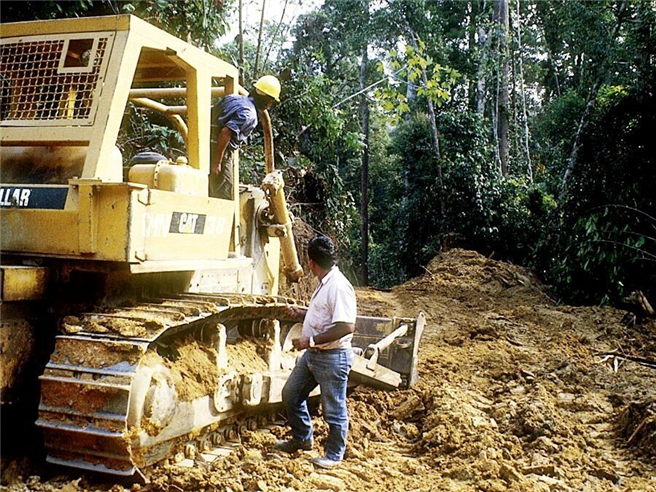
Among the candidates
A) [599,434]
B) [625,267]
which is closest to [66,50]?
[599,434]

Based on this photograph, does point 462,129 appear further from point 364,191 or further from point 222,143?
point 222,143

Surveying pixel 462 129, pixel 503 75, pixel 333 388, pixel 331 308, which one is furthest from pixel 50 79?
pixel 503 75

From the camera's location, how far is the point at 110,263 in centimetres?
362

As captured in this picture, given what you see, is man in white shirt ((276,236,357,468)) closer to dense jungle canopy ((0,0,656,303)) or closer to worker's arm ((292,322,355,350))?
worker's arm ((292,322,355,350))

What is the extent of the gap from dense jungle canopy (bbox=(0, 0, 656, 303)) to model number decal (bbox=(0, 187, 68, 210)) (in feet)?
14.6

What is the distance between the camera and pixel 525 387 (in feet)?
21.7

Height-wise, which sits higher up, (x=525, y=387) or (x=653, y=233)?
(x=653, y=233)

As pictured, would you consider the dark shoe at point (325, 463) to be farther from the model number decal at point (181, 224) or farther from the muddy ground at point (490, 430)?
the model number decal at point (181, 224)

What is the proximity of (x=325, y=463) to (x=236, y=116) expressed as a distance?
247 cm

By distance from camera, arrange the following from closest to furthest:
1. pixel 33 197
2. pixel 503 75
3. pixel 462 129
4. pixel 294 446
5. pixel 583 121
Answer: pixel 33 197 < pixel 294 446 < pixel 583 121 < pixel 462 129 < pixel 503 75

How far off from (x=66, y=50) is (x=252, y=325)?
233 centimetres

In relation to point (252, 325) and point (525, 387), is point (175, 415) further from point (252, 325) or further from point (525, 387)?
point (525, 387)

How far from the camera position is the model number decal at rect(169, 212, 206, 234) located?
389 centimetres

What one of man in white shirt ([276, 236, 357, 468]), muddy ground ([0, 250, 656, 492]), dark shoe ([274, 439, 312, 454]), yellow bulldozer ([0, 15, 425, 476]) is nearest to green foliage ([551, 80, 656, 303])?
muddy ground ([0, 250, 656, 492])
